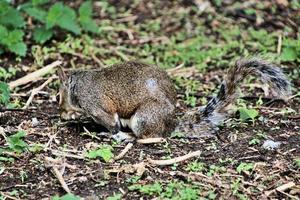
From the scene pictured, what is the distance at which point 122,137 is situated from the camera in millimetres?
6016

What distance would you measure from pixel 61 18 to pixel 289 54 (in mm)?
2804

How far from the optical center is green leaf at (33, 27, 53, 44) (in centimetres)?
802

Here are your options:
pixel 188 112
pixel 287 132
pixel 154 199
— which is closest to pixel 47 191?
pixel 154 199

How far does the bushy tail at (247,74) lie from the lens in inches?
228

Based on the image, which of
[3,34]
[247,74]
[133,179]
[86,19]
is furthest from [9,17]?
[133,179]

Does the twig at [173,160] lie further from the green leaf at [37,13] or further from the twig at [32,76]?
the green leaf at [37,13]

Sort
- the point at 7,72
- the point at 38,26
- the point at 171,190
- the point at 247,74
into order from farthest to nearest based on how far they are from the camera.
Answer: the point at 38,26 < the point at 7,72 < the point at 247,74 < the point at 171,190

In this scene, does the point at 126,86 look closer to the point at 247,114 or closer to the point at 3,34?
the point at 247,114

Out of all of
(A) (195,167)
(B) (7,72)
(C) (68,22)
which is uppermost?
(C) (68,22)

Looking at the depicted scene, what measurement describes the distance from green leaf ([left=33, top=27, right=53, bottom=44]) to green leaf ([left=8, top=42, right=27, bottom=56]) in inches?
14.8

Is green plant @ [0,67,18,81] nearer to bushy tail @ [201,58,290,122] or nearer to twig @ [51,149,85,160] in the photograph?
twig @ [51,149,85,160]

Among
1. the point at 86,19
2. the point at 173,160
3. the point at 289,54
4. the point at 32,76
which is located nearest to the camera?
the point at 173,160

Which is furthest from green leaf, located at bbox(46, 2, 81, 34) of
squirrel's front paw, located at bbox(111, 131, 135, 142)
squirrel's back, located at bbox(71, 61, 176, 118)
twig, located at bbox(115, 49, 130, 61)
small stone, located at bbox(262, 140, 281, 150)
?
small stone, located at bbox(262, 140, 281, 150)

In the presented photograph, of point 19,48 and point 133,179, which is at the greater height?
point 19,48
